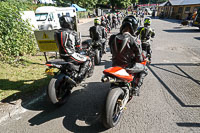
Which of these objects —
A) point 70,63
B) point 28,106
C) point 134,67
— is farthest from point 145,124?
point 28,106

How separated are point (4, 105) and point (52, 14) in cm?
1532

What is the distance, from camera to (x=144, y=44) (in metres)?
5.67

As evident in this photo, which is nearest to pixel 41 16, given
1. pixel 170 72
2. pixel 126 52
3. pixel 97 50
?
pixel 97 50

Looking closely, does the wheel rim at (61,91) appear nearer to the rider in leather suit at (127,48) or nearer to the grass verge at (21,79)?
the grass verge at (21,79)

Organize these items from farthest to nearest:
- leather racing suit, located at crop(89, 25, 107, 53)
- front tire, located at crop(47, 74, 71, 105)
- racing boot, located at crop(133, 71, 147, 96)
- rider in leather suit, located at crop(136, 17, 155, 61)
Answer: leather racing suit, located at crop(89, 25, 107, 53) < rider in leather suit, located at crop(136, 17, 155, 61) < racing boot, located at crop(133, 71, 147, 96) < front tire, located at crop(47, 74, 71, 105)

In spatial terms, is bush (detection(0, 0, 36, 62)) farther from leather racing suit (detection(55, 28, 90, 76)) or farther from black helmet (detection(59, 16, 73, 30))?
leather racing suit (detection(55, 28, 90, 76))

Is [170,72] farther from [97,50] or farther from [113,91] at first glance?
[113,91]

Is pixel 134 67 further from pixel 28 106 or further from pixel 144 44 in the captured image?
pixel 144 44

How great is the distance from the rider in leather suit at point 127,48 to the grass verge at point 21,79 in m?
2.76

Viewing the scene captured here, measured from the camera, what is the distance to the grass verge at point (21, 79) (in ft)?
12.4

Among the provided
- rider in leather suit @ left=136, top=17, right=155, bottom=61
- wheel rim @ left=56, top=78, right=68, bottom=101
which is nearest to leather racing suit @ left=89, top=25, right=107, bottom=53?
rider in leather suit @ left=136, top=17, right=155, bottom=61

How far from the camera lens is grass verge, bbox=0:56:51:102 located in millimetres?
3766

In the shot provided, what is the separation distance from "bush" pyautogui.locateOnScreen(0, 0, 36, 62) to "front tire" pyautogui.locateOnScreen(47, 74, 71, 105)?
10.8ft

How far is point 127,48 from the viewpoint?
102 inches
